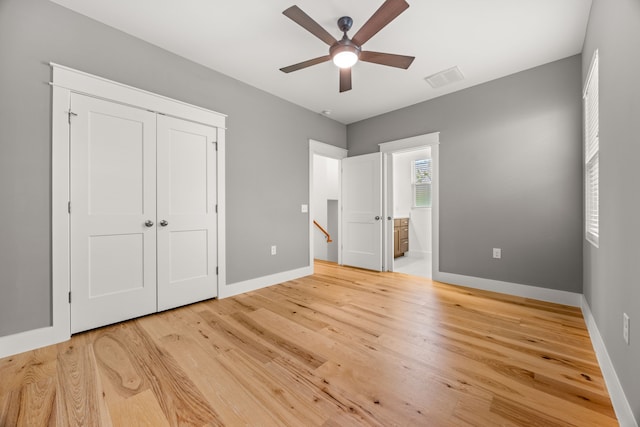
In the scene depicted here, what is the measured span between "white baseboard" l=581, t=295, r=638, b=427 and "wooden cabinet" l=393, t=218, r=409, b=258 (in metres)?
3.44

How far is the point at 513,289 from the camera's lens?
3.13m

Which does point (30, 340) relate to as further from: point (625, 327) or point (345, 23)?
point (625, 327)

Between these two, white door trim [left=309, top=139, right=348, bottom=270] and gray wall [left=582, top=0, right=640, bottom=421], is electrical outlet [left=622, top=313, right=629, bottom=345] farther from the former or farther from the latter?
white door trim [left=309, top=139, right=348, bottom=270]

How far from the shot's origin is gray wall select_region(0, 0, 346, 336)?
188cm

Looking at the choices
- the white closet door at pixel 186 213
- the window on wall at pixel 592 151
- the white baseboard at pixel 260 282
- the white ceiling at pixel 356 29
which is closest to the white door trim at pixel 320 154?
the white baseboard at pixel 260 282

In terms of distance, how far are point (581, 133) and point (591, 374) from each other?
2.44 m

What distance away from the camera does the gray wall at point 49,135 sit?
1.88 meters

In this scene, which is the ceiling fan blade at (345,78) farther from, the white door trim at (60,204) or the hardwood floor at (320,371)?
the hardwood floor at (320,371)

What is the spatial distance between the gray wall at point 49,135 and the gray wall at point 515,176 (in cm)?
248

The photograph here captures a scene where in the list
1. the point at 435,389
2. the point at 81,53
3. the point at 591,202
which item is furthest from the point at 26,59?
the point at 591,202

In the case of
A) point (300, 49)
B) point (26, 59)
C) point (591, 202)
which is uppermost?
point (300, 49)

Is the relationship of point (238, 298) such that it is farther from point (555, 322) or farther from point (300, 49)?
point (555, 322)

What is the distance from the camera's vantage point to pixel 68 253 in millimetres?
2094

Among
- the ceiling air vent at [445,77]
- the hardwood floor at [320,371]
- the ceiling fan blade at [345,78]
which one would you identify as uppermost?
the ceiling air vent at [445,77]
